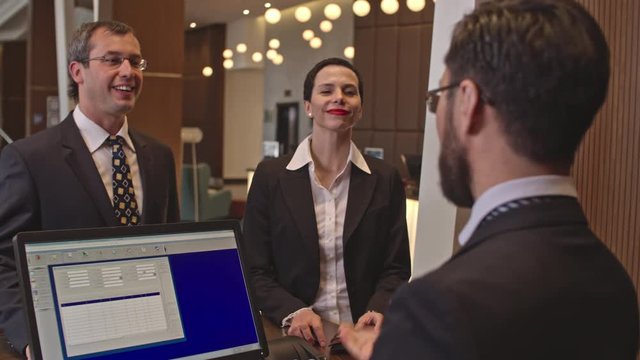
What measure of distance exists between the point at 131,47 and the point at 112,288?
3.59 feet

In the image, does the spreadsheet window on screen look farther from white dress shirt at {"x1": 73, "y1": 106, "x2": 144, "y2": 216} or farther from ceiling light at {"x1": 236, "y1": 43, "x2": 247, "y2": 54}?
ceiling light at {"x1": 236, "y1": 43, "x2": 247, "y2": 54}

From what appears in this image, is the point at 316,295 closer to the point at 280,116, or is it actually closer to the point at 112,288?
the point at 112,288

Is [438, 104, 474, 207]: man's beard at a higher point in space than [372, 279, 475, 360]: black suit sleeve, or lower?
higher

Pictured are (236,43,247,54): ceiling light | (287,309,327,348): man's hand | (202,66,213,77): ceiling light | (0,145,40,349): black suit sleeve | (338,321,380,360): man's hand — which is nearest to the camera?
(338,321,380,360): man's hand

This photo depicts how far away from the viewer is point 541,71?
85 centimetres

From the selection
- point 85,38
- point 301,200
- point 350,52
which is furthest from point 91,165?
point 350,52

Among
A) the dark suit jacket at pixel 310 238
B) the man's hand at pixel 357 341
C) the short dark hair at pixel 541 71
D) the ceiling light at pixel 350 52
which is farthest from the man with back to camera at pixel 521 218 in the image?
the ceiling light at pixel 350 52

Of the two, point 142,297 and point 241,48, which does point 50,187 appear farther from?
point 241,48

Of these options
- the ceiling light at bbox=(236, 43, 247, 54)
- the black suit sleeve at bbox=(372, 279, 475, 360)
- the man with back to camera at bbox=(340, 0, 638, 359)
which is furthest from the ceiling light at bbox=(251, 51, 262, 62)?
the black suit sleeve at bbox=(372, 279, 475, 360)

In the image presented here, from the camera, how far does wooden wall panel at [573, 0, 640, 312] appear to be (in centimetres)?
215

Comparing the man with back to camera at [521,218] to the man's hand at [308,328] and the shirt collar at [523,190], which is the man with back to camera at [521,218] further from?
the man's hand at [308,328]

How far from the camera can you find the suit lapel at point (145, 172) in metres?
2.05

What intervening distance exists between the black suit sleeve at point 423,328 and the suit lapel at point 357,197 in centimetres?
121

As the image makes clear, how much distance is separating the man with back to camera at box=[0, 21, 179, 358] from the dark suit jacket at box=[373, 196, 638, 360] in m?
1.11
